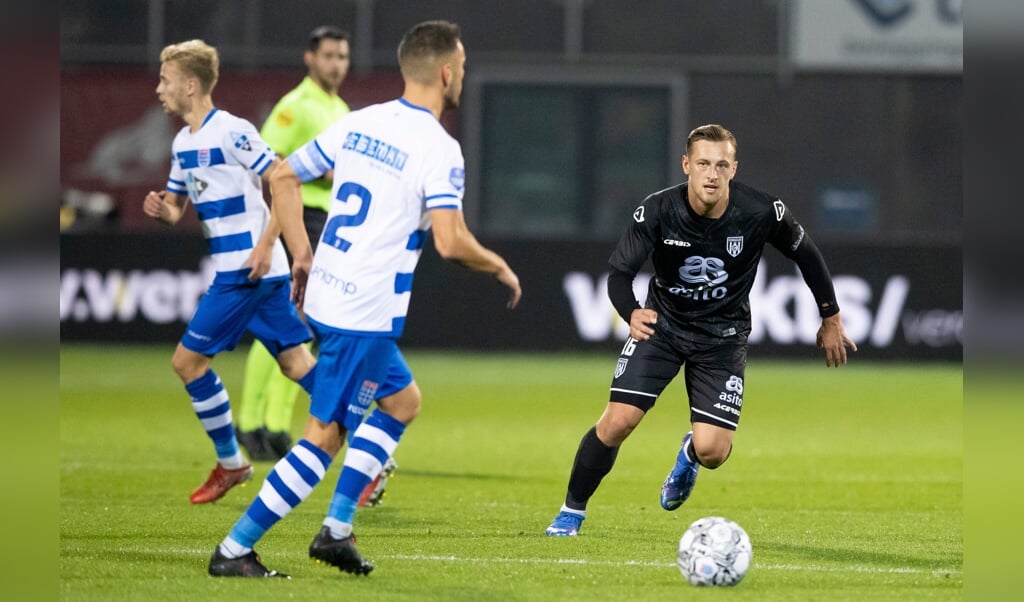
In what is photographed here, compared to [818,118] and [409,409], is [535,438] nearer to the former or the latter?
[409,409]

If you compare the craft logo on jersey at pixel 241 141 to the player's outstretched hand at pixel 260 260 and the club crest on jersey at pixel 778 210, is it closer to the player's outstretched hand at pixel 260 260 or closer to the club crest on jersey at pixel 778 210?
the player's outstretched hand at pixel 260 260

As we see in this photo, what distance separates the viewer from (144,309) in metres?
17.5

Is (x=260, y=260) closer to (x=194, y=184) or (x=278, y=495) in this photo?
(x=194, y=184)

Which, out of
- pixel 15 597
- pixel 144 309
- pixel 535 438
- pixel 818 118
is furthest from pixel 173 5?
pixel 15 597

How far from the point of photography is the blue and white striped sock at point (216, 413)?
7445mm

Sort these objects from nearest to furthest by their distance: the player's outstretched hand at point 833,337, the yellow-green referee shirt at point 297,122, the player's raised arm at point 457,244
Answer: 1. the player's raised arm at point 457,244
2. the player's outstretched hand at point 833,337
3. the yellow-green referee shirt at point 297,122

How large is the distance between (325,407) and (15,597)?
4.16 feet

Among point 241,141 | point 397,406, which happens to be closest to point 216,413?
point 241,141

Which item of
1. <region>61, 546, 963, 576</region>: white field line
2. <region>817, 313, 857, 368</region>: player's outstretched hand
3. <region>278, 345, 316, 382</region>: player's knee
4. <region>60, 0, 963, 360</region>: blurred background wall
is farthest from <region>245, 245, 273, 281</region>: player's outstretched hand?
<region>60, 0, 963, 360</region>: blurred background wall

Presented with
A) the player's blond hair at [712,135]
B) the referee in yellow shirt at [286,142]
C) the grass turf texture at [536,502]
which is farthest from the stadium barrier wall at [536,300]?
the player's blond hair at [712,135]

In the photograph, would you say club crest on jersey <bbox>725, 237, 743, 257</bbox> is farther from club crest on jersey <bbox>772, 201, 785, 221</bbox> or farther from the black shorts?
Result: the black shorts

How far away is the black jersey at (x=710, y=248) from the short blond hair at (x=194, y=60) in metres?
2.25

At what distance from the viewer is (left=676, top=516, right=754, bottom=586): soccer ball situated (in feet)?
17.6

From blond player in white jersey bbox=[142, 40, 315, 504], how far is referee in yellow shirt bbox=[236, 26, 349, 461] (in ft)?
4.43
